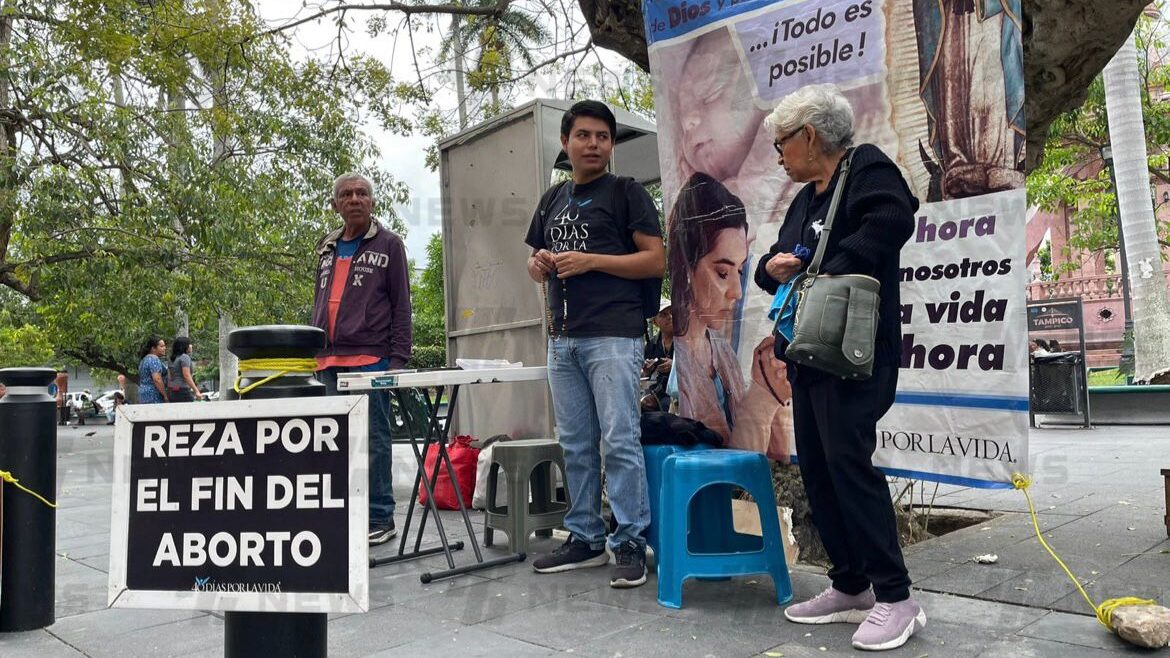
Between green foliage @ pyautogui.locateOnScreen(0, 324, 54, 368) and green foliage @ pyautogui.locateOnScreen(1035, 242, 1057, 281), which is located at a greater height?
green foliage @ pyautogui.locateOnScreen(1035, 242, 1057, 281)

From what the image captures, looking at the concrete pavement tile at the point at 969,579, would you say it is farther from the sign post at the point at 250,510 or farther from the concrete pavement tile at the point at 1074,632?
the sign post at the point at 250,510

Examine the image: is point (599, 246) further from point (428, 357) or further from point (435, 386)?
point (428, 357)

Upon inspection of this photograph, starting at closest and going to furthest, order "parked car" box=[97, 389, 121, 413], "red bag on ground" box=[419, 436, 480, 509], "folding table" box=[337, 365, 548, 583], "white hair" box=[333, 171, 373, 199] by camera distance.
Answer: "folding table" box=[337, 365, 548, 583] < "white hair" box=[333, 171, 373, 199] < "red bag on ground" box=[419, 436, 480, 509] < "parked car" box=[97, 389, 121, 413]

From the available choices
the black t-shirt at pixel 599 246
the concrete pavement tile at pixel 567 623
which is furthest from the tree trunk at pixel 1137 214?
the concrete pavement tile at pixel 567 623

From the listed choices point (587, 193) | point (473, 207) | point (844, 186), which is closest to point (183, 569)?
point (844, 186)

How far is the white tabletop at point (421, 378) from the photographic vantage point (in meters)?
3.54

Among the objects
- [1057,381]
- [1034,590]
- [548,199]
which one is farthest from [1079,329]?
[548,199]

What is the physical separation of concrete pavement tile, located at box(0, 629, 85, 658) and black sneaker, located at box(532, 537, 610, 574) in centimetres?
172

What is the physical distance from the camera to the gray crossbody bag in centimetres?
258

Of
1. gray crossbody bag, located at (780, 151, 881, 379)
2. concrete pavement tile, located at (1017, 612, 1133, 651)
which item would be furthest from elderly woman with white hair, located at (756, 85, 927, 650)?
concrete pavement tile, located at (1017, 612, 1133, 651)

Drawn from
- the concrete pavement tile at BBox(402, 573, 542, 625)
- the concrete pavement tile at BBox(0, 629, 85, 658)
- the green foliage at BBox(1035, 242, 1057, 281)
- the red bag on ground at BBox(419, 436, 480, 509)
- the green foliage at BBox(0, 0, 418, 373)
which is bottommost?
the concrete pavement tile at BBox(0, 629, 85, 658)

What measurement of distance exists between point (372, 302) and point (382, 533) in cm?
120

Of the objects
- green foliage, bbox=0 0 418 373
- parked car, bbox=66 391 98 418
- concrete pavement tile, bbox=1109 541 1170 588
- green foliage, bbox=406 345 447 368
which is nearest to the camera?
concrete pavement tile, bbox=1109 541 1170 588

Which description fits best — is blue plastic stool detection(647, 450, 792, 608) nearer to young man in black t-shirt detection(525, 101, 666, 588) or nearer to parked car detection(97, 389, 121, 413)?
young man in black t-shirt detection(525, 101, 666, 588)
